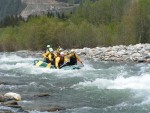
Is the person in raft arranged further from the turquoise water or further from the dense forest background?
the dense forest background

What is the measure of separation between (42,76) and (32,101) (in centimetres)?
→ 896

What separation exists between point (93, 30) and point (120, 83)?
4530 cm

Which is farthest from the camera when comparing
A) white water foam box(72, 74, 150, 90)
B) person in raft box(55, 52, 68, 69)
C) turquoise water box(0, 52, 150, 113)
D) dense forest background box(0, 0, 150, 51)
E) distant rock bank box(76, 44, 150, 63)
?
dense forest background box(0, 0, 150, 51)

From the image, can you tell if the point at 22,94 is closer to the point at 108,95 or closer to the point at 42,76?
the point at 108,95

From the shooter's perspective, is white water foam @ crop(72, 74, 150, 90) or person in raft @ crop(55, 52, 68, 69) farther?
person in raft @ crop(55, 52, 68, 69)

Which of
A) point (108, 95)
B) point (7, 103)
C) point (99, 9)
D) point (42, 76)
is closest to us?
point (7, 103)

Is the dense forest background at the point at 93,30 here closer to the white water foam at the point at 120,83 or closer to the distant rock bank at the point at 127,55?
the distant rock bank at the point at 127,55

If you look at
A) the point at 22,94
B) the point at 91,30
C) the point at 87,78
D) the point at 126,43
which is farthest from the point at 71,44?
the point at 22,94

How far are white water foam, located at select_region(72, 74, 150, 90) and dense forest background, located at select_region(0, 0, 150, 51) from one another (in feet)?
107

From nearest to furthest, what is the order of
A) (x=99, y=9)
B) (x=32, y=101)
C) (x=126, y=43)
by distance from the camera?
(x=32, y=101) < (x=126, y=43) < (x=99, y=9)

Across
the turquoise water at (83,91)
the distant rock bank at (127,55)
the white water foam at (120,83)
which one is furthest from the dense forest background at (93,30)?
the white water foam at (120,83)

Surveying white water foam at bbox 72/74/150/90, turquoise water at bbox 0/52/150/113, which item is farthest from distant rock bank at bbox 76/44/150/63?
white water foam at bbox 72/74/150/90

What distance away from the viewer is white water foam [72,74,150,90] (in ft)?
65.9

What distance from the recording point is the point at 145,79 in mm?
21547
